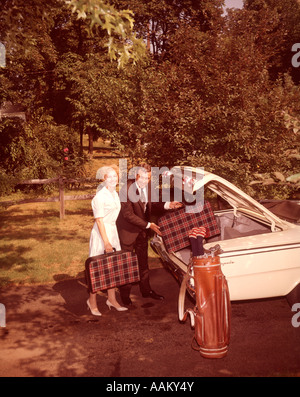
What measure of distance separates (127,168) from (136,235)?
476cm

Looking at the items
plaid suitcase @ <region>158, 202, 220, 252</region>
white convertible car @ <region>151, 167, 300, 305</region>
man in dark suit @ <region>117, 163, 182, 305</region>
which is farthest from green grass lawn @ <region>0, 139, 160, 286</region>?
white convertible car @ <region>151, 167, 300, 305</region>

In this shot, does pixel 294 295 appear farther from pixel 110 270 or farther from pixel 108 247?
pixel 108 247

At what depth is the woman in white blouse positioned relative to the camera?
530 cm

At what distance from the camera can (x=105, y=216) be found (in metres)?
5.48

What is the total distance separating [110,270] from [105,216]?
764mm

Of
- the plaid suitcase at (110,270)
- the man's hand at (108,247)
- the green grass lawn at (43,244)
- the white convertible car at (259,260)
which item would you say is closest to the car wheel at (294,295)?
the white convertible car at (259,260)

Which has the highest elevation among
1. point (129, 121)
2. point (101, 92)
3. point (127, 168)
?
point (101, 92)

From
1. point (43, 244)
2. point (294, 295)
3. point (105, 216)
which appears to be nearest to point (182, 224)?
point (105, 216)

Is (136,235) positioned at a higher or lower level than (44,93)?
lower

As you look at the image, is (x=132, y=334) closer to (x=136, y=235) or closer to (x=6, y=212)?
(x=136, y=235)

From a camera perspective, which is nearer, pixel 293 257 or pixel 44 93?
pixel 293 257

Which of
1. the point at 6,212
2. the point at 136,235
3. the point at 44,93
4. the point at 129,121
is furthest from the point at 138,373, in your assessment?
the point at 44,93

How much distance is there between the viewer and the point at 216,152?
30.1 feet

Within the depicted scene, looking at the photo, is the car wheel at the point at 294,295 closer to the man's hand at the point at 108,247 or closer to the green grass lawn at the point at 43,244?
the man's hand at the point at 108,247
